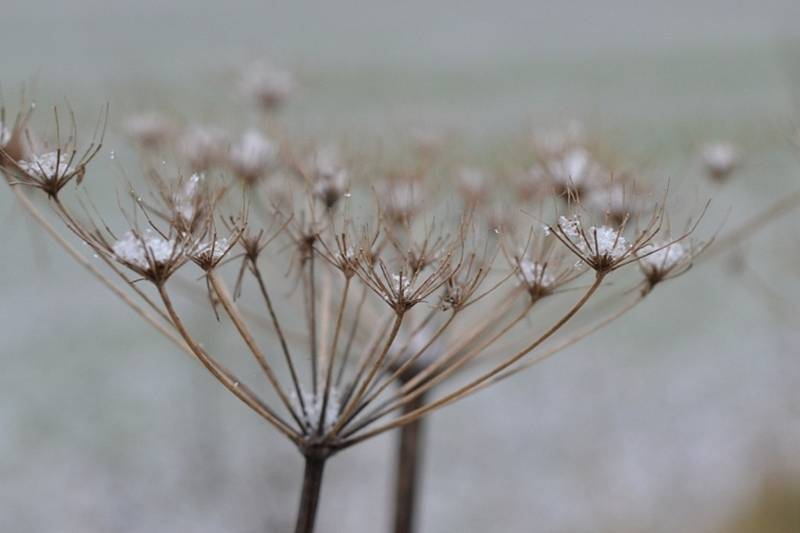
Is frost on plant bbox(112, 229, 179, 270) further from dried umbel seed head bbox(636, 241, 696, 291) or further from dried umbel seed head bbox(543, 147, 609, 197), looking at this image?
dried umbel seed head bbox(543, 147, 609, 197)

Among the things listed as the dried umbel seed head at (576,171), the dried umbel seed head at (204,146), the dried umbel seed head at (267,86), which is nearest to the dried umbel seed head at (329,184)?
the dried umbel seed head at (204,146)

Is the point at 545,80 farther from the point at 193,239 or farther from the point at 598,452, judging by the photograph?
the point at 193,239

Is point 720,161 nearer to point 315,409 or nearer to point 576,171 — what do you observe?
point 576,171

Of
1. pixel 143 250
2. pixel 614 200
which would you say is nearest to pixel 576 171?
pixel 614 200

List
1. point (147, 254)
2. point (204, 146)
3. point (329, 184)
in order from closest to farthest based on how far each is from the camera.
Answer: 1. point (147, 254)
2. point (329, 184)
3. point (204, 146)

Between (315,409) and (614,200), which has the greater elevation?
(614,200)

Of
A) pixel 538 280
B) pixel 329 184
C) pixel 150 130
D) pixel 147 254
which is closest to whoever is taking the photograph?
pixel 147 254

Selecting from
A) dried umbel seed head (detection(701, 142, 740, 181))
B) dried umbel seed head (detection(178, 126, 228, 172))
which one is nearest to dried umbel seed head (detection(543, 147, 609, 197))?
dried umbel seed head (detection(701, 142, 740, 181))
